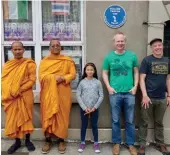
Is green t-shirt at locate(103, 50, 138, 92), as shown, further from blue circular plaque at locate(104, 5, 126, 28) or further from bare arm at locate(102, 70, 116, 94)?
blue circular plaque at locate(104, 5, 126, 28)

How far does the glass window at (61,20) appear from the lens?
488cm

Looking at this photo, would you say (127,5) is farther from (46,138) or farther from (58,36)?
(46,138)

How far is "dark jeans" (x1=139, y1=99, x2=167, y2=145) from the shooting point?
4453 mm

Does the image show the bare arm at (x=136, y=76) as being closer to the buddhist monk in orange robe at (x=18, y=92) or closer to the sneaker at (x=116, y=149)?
the sneaker at (x=116, y=149)

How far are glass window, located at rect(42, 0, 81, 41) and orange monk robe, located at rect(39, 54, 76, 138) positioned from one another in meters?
0.57

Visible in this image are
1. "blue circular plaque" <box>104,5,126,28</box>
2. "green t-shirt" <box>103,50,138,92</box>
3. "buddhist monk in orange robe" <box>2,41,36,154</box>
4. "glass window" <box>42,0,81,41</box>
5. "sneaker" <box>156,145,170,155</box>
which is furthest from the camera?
"glass window" <box>42,0,81,41</box>

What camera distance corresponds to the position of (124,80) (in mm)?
4438

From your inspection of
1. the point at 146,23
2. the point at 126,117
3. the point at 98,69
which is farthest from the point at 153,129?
the point at 146,23

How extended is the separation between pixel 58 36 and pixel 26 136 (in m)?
1.79

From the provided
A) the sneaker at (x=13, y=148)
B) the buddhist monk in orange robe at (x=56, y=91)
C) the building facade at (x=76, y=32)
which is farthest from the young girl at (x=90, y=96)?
the sneaker at (x=13, y=148)

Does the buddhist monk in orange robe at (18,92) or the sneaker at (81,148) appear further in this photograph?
the sneaker at (81,148)

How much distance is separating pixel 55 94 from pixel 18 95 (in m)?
0.57

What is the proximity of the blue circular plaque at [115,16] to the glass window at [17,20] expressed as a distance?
135 cm

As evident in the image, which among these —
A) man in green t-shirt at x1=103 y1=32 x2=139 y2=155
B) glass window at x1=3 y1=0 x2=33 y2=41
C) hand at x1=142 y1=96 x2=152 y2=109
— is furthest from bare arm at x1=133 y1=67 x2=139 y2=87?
glass window at x1=3 y1=0 x2=33 y2=41
